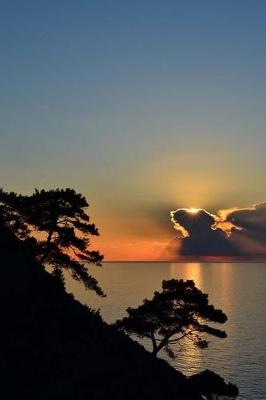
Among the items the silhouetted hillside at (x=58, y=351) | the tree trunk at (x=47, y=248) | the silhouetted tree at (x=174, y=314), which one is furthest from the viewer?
the silhouetted tree at (x=174, y=314)

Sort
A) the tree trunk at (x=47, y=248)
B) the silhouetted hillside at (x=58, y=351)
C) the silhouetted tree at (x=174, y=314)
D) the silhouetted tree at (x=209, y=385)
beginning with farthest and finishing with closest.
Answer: the silhouetted tree at (x=174, y=314) → the tree trunk at (x=47, y=248) → the silhouetted tree at (x=209, y=385) → the silhouetted hillside at (x=58, y=351)

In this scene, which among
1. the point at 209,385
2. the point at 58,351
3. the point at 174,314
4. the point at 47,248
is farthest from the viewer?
the point at 174,314

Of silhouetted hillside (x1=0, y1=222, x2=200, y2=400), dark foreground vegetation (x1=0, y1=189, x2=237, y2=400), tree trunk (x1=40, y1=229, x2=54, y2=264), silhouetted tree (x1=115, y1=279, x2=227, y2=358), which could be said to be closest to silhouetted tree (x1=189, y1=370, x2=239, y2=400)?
dark foreground vegetation (x1=0, y1=189, x2=237, y2=400)

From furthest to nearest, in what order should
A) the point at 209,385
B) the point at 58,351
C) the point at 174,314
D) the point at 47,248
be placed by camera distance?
the point at 174,314 → the point at 47,248 → the point at 209,385 → the point at 58,351

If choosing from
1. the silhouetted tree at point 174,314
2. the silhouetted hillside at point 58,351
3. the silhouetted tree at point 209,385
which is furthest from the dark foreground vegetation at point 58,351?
the silhouetted tree at point 174,314

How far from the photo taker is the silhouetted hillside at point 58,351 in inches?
853

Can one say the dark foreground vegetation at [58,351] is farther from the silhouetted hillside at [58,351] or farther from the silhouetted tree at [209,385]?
the silhouetted tree at [209,385]

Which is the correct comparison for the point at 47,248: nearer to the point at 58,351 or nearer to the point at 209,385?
the point at 58,351

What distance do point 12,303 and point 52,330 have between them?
260 cm

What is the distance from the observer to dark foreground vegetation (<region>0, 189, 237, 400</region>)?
71.2ft

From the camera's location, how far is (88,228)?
38.3 m

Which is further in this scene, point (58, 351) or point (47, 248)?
Answer: point (47, 248)

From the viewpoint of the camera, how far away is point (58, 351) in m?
24.1

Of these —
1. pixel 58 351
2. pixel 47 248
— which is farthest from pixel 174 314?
pixel 58 351
